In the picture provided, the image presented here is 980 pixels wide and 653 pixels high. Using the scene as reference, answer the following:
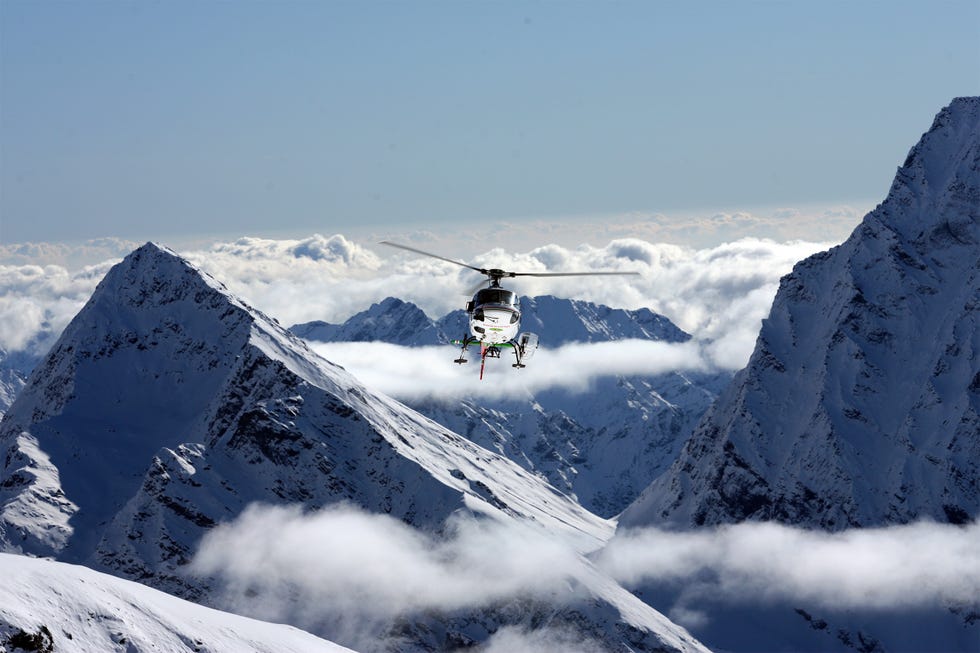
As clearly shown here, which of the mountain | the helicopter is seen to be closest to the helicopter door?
the helicopter

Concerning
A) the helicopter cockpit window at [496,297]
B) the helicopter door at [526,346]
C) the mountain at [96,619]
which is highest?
the helicopter cockpit window at [496,297]

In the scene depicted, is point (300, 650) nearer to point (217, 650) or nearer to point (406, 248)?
point (217, 650)

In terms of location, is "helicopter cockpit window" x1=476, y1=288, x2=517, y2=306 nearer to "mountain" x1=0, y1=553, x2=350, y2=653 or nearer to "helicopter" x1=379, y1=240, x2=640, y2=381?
"helicopter" x1=379, y1=240, x2=640, y2=381

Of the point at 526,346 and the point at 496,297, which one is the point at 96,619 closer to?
the point at 526,346

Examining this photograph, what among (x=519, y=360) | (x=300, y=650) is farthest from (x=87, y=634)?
(x=519, y=360)

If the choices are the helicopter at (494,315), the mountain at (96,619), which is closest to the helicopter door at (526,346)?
the helicopter at (494,315)

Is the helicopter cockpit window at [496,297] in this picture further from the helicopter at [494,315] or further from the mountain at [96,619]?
the mountain at [96,619]

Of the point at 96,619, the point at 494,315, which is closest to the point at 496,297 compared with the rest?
the point at 494,315

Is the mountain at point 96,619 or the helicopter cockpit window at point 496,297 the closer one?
the helicopter cockpit window at point 496,297
